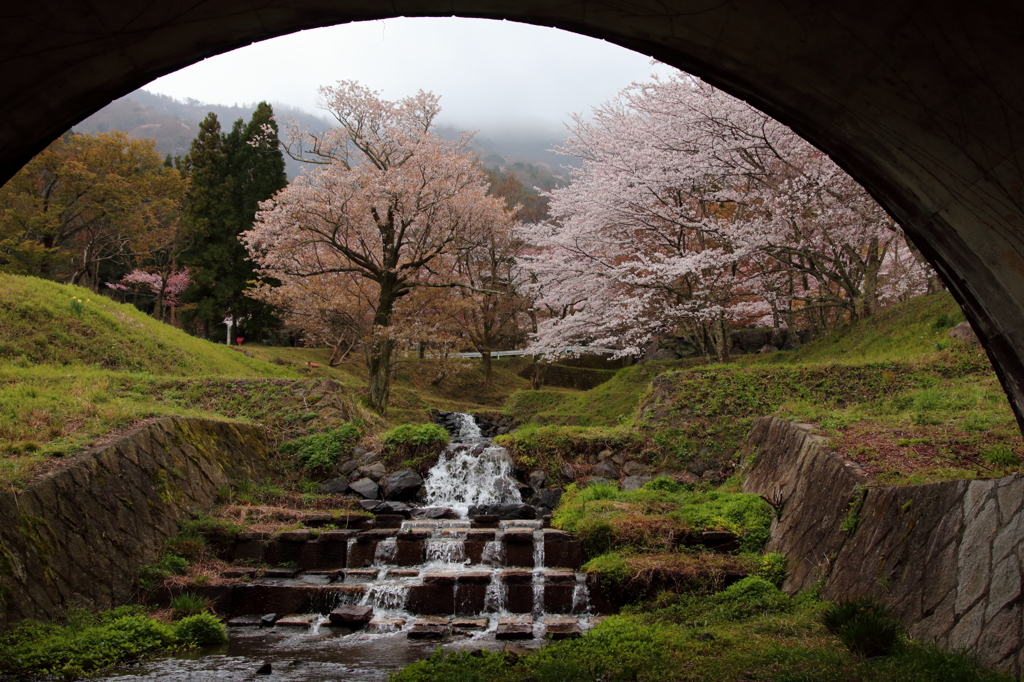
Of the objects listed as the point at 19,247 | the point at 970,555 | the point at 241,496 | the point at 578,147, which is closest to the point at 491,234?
the point at 578,147

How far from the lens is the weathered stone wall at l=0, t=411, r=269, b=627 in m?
5.52

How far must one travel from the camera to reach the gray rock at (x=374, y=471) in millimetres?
11427

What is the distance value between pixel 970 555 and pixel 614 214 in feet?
44.5

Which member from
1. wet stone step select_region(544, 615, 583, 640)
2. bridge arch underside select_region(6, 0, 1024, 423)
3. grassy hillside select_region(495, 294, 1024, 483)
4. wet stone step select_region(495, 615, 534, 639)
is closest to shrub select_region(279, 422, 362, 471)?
grassy hillside select_region(495, 294, 1024, 483)

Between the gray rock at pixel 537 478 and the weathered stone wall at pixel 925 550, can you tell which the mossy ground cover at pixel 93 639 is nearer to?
the weathered stone wall at pixel 925 550

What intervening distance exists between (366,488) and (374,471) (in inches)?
21.4

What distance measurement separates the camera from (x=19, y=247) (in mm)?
21656

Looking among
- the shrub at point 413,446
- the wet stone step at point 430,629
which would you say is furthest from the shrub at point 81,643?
the shrub at point 413,446

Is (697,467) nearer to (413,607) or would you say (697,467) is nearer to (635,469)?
(635,469)

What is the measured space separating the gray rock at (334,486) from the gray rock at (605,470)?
4531 mm

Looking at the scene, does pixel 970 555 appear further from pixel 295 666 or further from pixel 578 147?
pixel 578 147

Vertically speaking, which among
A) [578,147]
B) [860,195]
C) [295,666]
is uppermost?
[578,147]

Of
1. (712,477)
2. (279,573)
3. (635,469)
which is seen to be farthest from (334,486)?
(712,477)

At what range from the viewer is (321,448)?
11672 millimetres
